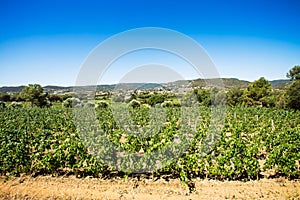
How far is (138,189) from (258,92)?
4427 centimetres

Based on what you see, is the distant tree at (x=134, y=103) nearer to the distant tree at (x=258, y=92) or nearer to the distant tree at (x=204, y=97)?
the distant tree at (x=204, y=97)

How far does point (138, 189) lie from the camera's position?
7945 millimetres

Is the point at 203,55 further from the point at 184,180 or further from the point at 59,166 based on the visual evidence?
the point at 59,166

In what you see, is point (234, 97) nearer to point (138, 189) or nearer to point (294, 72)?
point (294, 72)

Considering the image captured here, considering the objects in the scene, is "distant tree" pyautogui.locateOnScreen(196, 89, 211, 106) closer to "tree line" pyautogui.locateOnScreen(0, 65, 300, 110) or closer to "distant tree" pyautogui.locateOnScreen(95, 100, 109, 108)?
"tree line" pyautogui.locateOnScreen(0, 65, 300, 110)

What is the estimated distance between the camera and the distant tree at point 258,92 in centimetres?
4600

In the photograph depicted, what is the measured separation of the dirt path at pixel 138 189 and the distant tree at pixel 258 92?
41.2 meters

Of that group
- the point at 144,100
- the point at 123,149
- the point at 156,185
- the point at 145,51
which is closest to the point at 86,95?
the point at 144,100

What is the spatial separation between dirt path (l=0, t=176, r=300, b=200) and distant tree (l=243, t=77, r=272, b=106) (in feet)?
135

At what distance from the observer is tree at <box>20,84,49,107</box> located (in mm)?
54531

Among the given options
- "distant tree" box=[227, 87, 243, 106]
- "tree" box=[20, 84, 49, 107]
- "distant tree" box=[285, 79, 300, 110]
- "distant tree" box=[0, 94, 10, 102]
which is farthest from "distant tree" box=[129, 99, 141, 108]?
"distant tree" box=[0, 94, 10, 102]

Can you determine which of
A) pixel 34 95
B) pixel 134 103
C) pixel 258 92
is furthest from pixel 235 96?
pixel 34 95

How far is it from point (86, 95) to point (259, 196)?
112ft

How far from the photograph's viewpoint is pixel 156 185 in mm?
8234
